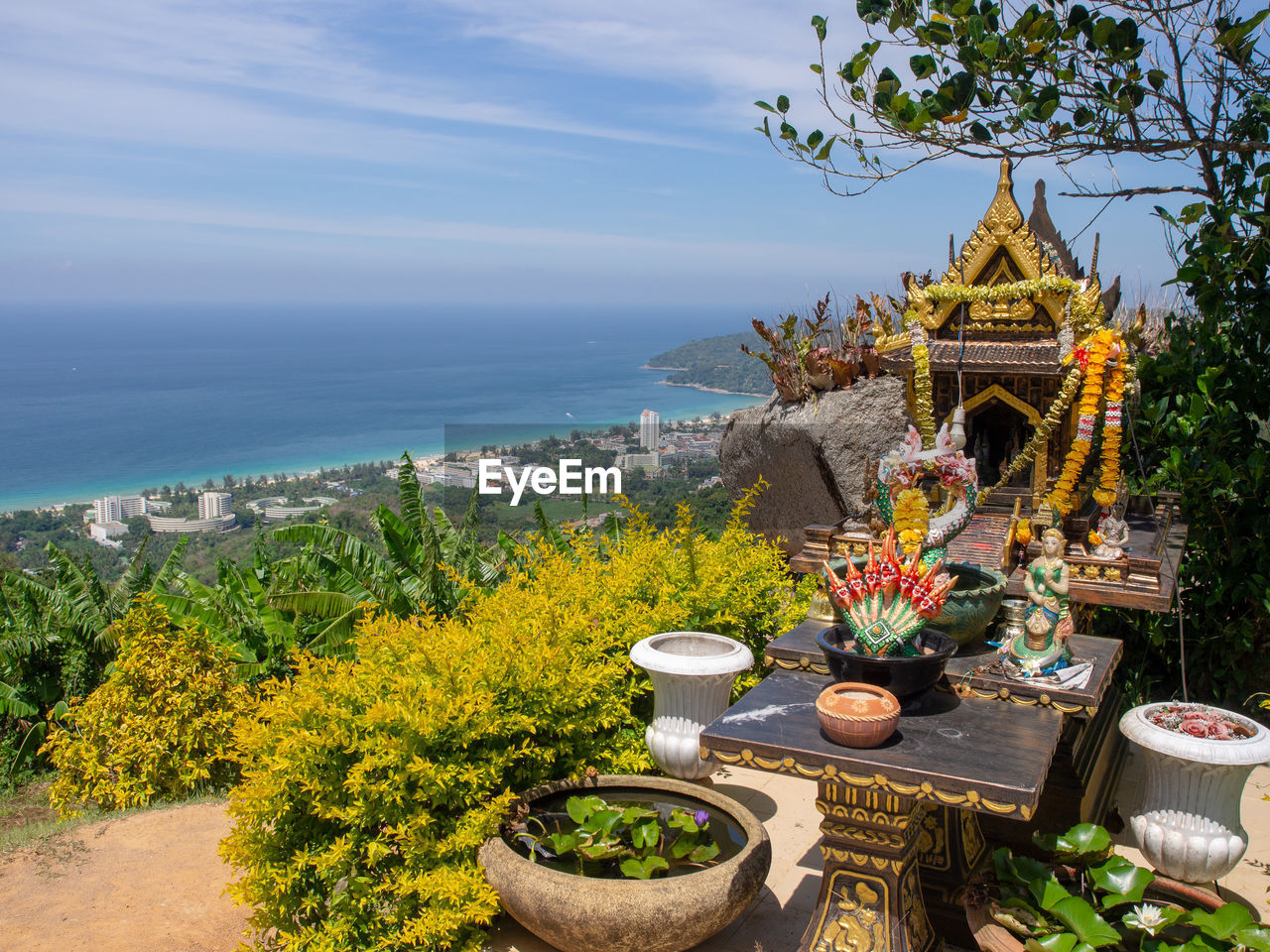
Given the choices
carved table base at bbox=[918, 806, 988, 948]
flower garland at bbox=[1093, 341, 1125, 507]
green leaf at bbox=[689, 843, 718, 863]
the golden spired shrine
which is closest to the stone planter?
green leaf at bbox=[689, 843, 718, 863]

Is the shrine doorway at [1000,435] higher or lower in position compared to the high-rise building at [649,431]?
higher

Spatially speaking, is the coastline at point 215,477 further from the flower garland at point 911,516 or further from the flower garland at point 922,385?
the flower garland at point 911,516

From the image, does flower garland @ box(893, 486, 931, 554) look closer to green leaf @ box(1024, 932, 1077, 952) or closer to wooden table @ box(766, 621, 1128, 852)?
wooden table @ box(766, 621, 1128, 852)

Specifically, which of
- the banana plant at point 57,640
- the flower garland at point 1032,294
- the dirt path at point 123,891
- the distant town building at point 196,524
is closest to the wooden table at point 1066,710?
the flower garland at point 1032,294

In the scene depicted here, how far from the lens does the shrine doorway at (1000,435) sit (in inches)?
248

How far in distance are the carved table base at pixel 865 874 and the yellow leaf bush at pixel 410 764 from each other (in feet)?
4.98

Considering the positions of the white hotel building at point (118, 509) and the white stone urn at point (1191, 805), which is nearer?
the white stone urn at point (1191, 805)

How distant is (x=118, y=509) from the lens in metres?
45.0

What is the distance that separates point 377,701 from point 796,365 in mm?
6133

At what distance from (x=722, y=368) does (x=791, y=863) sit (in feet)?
90.1

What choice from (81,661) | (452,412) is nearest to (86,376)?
(452,412)

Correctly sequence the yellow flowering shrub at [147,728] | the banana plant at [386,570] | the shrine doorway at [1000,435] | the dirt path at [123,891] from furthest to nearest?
the banana plant at [386,570]
the yellow flowering shrub at [147,728]
the shrine doorway at [1000,435]
the dirt path at [123,891]

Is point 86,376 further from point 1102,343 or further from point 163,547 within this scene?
point 1102,343

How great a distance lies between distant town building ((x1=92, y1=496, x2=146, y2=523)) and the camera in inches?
1682
